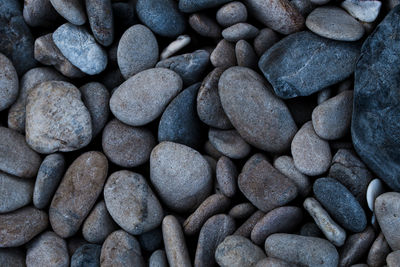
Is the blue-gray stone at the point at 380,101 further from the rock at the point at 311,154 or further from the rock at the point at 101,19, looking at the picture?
the rock at the point at 101,19

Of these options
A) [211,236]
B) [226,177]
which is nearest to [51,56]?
[226,177]

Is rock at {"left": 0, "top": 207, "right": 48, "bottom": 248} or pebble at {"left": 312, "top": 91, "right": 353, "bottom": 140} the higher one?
pebble at {"left": 312, "top": 91, "right": 353, "bottom": 140}

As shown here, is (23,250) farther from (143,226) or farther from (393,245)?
(393,245)

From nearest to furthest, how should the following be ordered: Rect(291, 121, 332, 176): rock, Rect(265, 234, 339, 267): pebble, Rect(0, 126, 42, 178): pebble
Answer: Rect(265, 234, 339, 267): pebble < Rect(291, 121, 332, 176): rock < Rect(0, 126, 42, 178): pebble

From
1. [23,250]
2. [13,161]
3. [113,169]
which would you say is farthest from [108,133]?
[23,250]

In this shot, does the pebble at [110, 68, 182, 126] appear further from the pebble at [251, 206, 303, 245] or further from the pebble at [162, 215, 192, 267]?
the pebble at [251, 206, 303, 245]

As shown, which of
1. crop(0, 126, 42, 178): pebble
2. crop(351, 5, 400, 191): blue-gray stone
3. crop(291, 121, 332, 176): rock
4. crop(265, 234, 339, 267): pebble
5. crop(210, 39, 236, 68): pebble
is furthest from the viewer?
crop(210, 39, 236, 68): pebble

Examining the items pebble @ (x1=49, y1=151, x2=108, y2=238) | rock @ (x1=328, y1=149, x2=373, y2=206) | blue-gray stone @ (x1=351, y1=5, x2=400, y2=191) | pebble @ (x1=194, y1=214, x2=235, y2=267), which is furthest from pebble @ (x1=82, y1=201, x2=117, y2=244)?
blue-gray stone @ (x1=351, y1=5, x2=400, y2=191)
